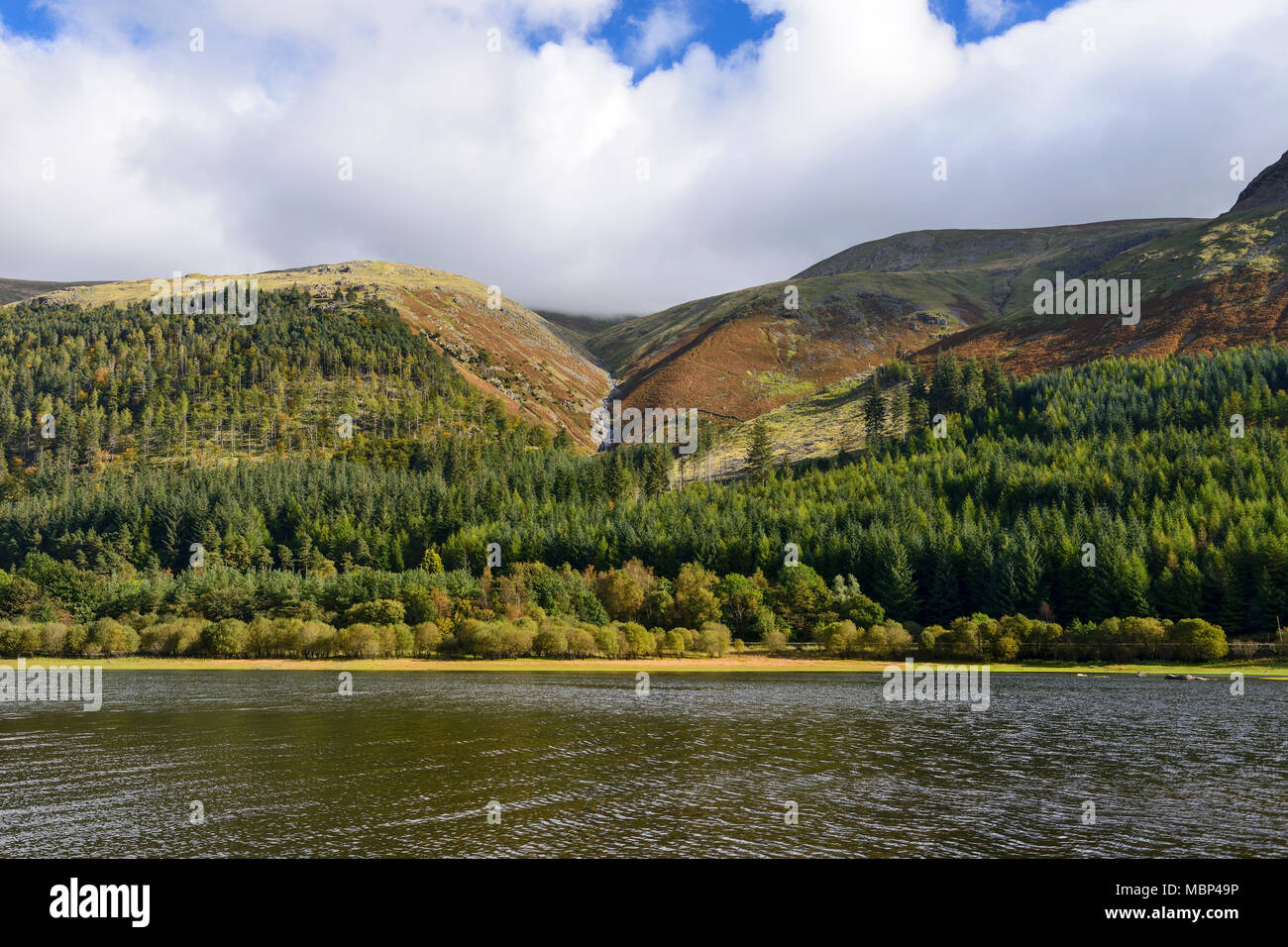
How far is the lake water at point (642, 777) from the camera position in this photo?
3706 centimetres

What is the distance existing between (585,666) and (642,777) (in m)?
85.1

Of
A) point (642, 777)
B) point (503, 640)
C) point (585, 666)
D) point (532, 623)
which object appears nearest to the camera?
point (642, 777)

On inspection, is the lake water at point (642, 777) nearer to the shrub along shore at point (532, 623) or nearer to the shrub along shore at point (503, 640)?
the shrub along shore at point (532, 623)

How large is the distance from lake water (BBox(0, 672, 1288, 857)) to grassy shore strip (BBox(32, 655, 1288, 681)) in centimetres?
3696

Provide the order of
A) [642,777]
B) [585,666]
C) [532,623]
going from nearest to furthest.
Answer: [642,777]
[585,666]
[532,623]

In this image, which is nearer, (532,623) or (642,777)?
(642,777)

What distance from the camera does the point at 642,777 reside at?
1994 inches

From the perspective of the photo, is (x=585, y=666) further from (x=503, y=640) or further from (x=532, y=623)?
(x=503, y=640)

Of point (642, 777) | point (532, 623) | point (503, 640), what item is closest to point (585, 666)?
point (532, 623)

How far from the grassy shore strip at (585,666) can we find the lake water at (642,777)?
121 feet

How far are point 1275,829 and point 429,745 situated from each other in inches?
1838

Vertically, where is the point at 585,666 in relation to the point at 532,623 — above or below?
below
